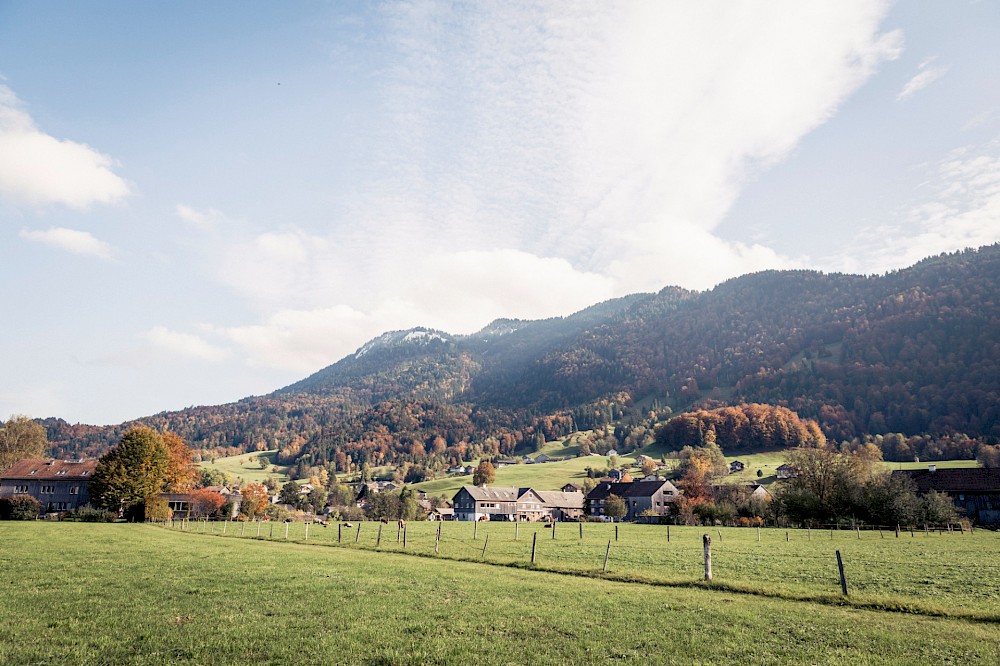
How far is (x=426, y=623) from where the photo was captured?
46.9ft

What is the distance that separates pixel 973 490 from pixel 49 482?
167m

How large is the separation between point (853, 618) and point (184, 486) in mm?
120505

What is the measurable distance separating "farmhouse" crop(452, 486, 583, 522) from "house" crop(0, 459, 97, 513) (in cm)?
8147

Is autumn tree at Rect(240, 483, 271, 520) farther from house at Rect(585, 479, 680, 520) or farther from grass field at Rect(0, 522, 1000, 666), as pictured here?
grass field at Rect(0, 522, 1000, 666)

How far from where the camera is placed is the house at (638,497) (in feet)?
433

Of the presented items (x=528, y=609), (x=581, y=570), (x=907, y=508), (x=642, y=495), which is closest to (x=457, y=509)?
(x=642, y=495)

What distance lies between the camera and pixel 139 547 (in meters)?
34.4

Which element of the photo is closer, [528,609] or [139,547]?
[528,609]

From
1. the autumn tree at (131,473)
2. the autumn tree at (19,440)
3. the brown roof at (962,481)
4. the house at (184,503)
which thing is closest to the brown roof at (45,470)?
the autumn tree at (19,440)

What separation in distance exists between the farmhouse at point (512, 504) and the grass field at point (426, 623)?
410 feet

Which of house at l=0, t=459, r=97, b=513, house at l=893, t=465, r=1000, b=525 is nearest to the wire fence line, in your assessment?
house at l=893, t=465, r=1000, b=525

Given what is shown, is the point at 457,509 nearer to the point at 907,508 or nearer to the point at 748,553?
the point at 907,508

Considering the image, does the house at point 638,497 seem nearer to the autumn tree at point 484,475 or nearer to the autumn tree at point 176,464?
the autumn tree at point 484,475

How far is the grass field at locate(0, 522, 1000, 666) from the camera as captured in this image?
11.7 metres
